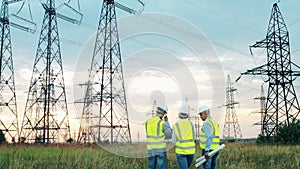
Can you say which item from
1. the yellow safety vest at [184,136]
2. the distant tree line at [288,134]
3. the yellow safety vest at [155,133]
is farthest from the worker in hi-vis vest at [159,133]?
the distant tree line at [288,134]

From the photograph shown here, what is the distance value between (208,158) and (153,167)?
6.90 feet

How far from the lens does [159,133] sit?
9.77m

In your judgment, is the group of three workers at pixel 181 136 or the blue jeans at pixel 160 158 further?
the blue jeans at pixel 160 158

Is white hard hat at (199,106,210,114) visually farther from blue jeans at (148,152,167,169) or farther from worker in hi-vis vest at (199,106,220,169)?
blue jeans at (148,152,167,169)

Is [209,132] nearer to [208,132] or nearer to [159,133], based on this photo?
[208,132]

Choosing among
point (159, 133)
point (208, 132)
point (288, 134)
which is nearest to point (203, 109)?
point (208, 132)

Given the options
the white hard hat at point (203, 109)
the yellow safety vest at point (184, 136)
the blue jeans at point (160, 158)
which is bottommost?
the blue jeans at point (160, 158)

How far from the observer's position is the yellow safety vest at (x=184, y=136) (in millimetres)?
8922

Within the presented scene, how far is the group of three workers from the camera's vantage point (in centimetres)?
897

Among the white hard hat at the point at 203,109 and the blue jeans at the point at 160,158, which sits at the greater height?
the white hard hat at the point at 203,109

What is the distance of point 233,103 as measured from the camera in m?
55.2

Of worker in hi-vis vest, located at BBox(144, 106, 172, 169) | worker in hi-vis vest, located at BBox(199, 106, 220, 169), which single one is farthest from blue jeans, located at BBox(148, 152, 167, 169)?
worker in hi-vis vest, located at BBox(199, 106, 220, 169)

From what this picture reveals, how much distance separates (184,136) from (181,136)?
0.23 ft

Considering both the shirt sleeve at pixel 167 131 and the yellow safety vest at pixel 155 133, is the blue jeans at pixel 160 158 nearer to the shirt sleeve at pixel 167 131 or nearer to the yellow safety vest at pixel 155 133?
the yellow safety vest at pixel 155 133
